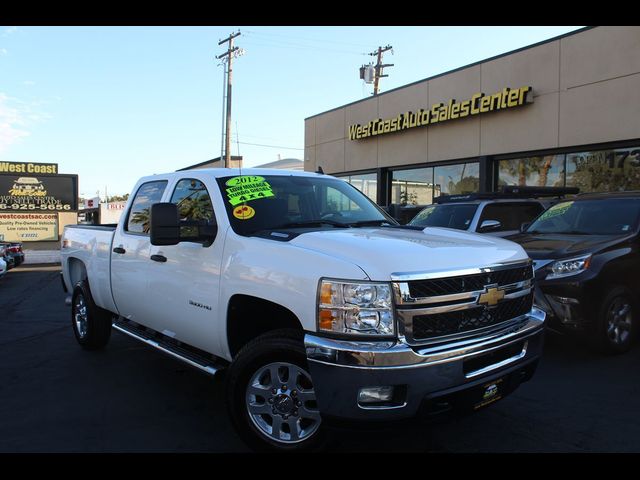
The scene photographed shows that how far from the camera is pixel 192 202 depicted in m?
4.42

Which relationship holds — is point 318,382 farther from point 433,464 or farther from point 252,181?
point 252,181

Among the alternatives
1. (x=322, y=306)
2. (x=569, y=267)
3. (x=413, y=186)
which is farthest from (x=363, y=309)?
(x=413, y=186)

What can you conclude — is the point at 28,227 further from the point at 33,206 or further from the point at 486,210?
the point at 486,210

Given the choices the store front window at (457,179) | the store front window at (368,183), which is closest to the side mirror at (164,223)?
the store front window at (457,179)

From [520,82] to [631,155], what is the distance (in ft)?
11.9

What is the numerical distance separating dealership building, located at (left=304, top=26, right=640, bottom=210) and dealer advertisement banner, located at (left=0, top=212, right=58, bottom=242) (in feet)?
50.3

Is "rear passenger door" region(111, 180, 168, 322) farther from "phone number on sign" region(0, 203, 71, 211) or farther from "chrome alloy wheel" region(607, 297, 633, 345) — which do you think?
"phone number on sign" region(0, 203, 71, 211)

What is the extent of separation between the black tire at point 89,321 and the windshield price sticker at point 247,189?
2786mm

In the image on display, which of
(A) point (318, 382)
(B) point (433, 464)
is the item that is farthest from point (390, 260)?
(B) point (433, 464)

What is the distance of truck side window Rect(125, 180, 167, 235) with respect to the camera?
493cm

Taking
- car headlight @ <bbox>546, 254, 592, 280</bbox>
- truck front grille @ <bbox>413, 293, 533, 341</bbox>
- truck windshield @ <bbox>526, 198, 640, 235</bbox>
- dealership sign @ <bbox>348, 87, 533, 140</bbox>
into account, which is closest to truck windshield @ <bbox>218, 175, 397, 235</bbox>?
truck front grille @ <bbox>413, 293, 533, 341</bbox>

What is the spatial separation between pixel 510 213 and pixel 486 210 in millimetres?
748

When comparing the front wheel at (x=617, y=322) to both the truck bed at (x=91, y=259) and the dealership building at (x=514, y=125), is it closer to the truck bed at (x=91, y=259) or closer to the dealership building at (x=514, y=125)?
the truck bed at (x=91, y=259)

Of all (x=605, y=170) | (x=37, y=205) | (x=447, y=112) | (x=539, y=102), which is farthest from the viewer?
(x=37, y=205)
